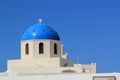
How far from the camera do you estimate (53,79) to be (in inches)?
1480

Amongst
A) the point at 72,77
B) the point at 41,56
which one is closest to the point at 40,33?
the point at 41,56

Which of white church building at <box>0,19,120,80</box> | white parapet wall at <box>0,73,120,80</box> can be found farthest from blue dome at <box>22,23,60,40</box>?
white parapet wall at <box>0,73,120,80</box>

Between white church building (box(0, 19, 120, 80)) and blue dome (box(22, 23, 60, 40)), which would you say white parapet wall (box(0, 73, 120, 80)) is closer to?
white church building (box(0, 19, 120, 80))

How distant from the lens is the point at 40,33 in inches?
1761

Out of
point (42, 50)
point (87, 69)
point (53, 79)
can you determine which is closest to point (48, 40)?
point (42, 50)

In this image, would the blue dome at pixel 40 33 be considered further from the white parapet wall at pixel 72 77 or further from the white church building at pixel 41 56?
the white parapet wall at pixel 72 77

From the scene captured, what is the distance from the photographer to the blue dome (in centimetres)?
4459

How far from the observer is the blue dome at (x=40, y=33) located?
1756 inches

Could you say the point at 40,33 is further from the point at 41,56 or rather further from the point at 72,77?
the point at 72,77

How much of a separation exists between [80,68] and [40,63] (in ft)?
10.5

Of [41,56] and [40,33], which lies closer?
[41,56]

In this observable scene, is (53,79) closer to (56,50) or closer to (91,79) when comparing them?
(91,79)

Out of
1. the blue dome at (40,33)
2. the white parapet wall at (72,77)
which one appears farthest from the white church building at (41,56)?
the white parapet wall at (72,77)

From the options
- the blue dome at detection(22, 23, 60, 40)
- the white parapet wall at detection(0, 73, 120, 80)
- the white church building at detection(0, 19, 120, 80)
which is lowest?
the white parapet wall at detection(0, 73, 120, 80)
